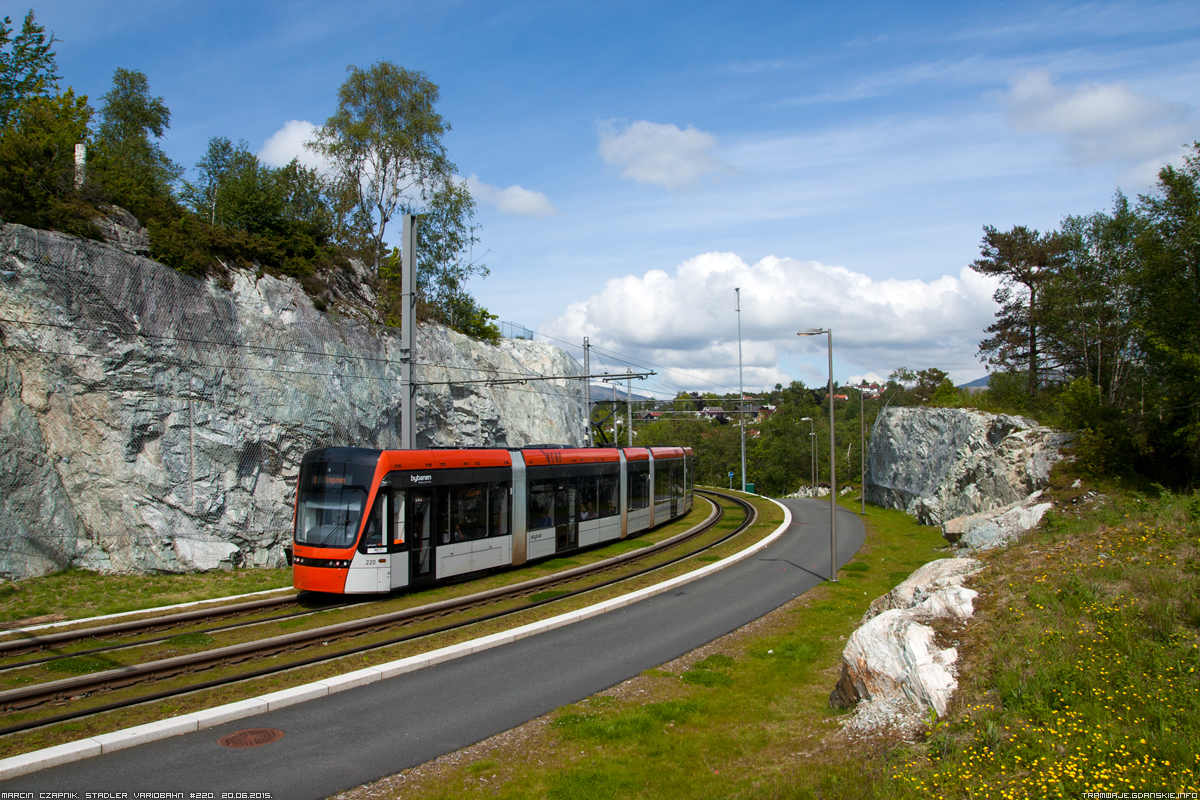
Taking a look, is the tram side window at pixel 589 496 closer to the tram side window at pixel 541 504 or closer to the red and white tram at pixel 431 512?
the red and white tram at pixel 431 512

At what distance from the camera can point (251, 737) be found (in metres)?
8.09

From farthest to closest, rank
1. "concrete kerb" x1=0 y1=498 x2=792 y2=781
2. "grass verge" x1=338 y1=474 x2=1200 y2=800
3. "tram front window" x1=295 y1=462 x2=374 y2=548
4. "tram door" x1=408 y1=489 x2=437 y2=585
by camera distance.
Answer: "tram door" x1=408 y1=489 x2=437 y2=585 < "tram front window" x1=295 y1=462 x2=374 y2=548 < "concrete kerb" x1=0 y1=498 x2=792 y2=781 < "grass verge" x1=338 y1=474 x2=1200 y2=800

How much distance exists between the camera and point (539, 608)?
50.5ft

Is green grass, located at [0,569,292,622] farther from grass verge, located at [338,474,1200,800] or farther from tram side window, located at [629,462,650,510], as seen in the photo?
tram side window, located at [629,462,650,510]

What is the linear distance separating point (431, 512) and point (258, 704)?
7399 mm

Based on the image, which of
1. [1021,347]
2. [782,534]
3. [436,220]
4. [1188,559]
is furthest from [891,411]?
[1188,559]

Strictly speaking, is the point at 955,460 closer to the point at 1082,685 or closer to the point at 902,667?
the point at 902,667

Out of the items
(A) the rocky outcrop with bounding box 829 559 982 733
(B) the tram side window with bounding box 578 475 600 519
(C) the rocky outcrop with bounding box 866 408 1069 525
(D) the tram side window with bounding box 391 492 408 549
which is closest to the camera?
(A) the rocky outcrop with bounding box 829 559 982 733

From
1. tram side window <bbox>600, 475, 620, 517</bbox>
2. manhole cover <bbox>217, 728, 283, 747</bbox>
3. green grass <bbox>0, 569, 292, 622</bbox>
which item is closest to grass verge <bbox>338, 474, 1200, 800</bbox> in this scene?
manhole cover <bbox>217, 728, 283, 747</bbox>

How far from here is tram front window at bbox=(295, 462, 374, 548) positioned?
1478 cm

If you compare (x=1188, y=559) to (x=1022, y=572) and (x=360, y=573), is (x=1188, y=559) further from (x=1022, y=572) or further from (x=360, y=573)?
(x=360, y=573)

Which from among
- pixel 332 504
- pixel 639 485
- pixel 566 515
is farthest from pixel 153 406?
pixel 639 485

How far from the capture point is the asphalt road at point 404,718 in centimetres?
700

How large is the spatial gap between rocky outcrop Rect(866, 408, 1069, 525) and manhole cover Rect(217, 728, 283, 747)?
2827 centimetres
